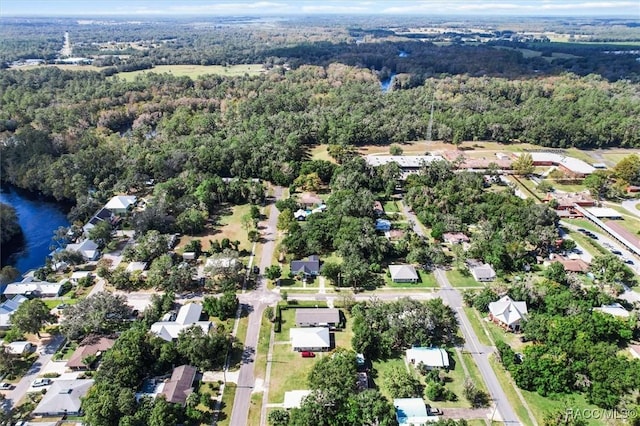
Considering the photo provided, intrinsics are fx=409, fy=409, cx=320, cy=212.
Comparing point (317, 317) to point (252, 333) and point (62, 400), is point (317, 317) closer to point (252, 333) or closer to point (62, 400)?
point (252, 333)

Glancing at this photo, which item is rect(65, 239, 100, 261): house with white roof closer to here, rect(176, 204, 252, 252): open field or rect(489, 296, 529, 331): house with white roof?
rect(176, 204, 252, 252): open field

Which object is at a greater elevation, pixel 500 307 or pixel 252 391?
pixel 500 307

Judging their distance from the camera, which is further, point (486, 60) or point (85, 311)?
point (486, 60)

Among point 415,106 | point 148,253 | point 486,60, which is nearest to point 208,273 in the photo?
point 148,253

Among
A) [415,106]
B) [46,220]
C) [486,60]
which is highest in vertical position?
[486,60]

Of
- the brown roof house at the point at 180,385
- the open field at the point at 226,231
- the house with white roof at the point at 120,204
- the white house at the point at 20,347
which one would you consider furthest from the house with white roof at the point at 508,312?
the house with white roof at the point at 120,204

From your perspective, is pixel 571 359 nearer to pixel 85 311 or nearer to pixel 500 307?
pixel 500 307

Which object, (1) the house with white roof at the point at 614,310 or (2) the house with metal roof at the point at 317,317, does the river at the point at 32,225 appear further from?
(1) the house with white roof at the point at 614,310
